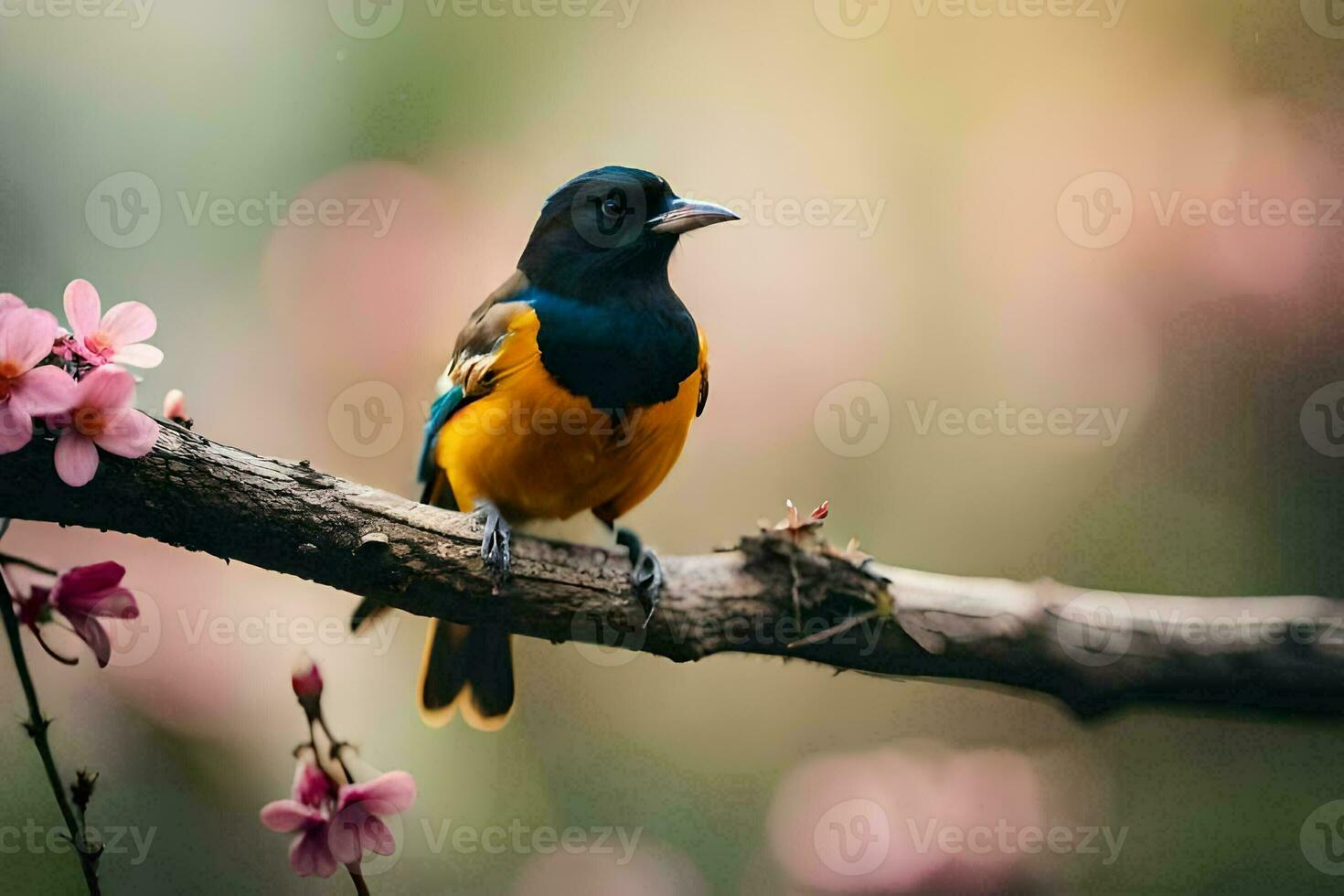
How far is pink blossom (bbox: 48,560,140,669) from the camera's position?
38.1 inches

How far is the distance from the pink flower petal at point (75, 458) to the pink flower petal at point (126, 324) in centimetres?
9

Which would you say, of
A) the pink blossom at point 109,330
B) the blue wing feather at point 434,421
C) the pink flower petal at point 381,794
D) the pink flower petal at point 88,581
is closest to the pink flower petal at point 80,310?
the pink blossom at point 109,330

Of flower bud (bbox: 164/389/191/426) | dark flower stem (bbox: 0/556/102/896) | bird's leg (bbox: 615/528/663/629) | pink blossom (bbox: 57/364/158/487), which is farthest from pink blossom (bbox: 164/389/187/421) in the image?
bird's leg (bbox: 615/528/663/629)

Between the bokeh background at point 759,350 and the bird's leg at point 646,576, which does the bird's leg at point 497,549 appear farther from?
the bokeh background at point 759,350

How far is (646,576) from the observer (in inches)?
57.6

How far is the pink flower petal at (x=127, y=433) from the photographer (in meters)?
0.98

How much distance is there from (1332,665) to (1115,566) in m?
0.59

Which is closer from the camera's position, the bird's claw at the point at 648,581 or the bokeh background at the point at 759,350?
the bird's claw at the point at 648,581

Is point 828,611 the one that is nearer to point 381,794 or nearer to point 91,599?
point 381,794

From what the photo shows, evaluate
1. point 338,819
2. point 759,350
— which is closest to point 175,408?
point 338,819

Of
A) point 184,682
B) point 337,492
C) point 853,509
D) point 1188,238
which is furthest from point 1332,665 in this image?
point 184,682

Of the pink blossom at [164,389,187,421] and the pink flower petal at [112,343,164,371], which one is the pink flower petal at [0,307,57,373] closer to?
the pink flower petal at [112,343,164,371]

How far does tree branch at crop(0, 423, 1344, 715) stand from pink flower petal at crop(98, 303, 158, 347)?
9.0 inches

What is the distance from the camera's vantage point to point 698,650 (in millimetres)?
1445
